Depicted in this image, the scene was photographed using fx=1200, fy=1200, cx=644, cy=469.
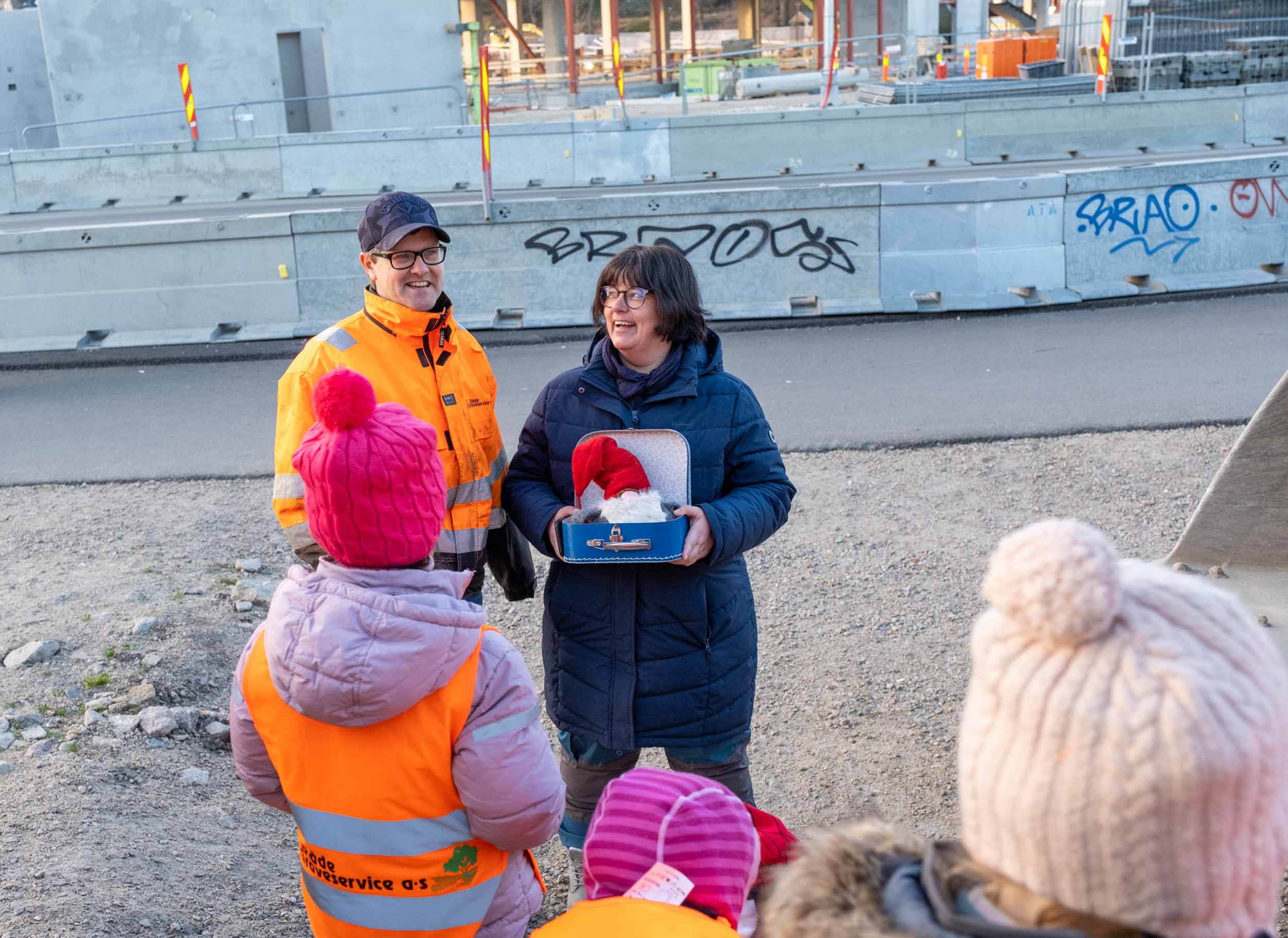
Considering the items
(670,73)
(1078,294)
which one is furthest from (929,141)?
(670,73)

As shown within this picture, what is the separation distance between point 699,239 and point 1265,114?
598 inches

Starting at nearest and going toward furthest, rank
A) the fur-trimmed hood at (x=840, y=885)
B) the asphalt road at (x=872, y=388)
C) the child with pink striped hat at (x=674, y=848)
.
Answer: the fur-trimmed hood at (x=840, y=885), the child with pink striped hat at (x=674, y=848), the asphalt road at (x=872, y=388)

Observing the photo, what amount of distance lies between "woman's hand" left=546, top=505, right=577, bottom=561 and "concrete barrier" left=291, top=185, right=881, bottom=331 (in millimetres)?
7427

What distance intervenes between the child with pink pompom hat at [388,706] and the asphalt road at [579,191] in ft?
51.9

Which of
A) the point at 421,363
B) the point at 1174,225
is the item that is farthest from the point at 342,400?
the point at 1174,225

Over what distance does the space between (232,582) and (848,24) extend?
1641 inches

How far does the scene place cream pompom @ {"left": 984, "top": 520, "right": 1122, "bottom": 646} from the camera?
3.83 feet

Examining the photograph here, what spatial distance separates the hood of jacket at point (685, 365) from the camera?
329 centimetres

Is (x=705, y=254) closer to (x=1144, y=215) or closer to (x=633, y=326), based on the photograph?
(x=1144, y=215)

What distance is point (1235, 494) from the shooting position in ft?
12.8

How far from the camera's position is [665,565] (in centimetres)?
327

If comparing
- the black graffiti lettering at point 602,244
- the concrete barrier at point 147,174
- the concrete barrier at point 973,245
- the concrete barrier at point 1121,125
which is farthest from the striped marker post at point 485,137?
the concrete barrier at point 1121,125

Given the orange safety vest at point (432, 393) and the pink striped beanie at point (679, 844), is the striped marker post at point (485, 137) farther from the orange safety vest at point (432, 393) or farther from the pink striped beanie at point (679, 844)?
the pink striped beanie at point (679, 844)

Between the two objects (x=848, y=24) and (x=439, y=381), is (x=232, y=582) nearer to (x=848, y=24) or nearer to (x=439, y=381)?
(x=439, y=381)
